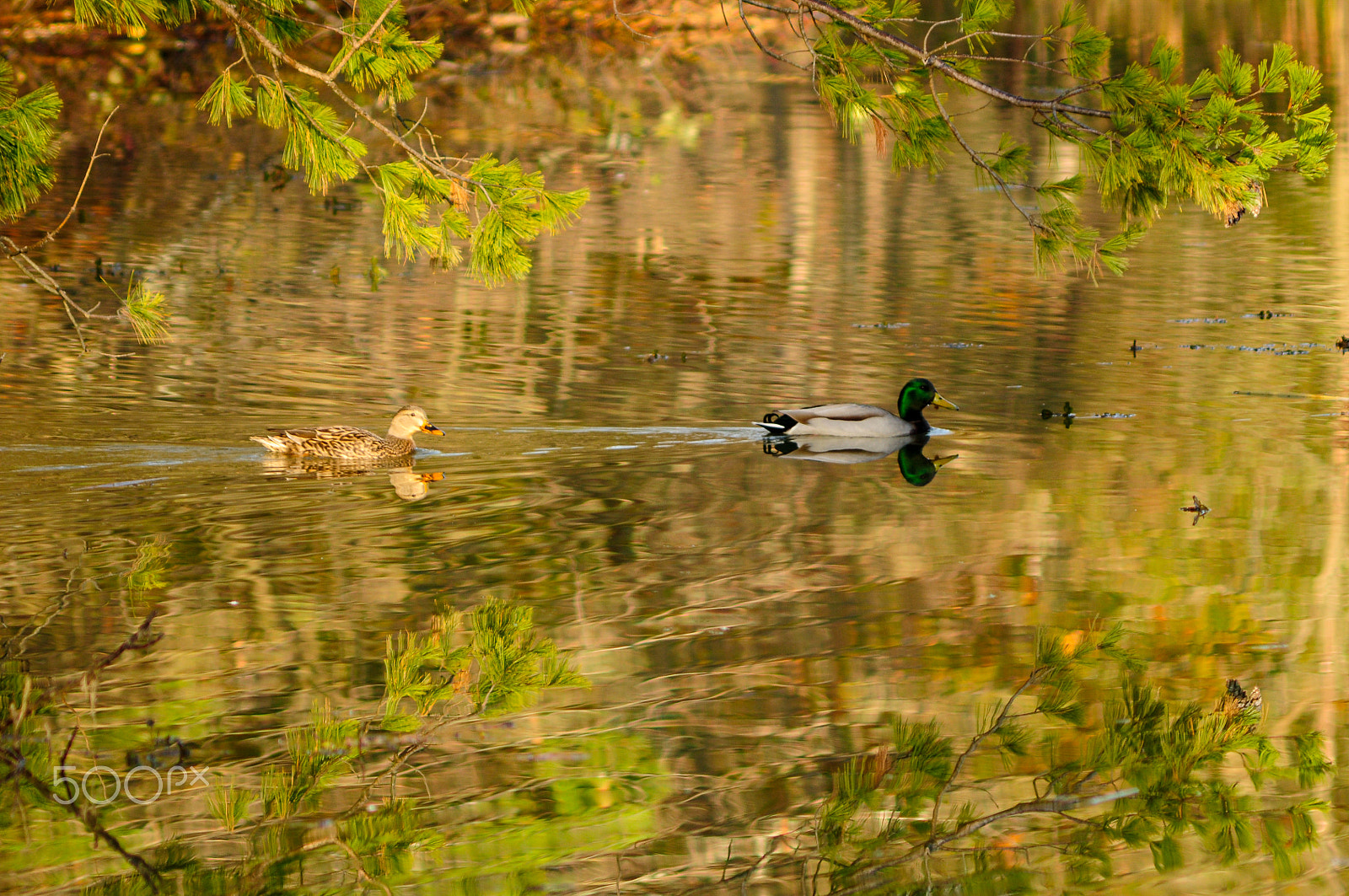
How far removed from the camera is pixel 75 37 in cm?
3662

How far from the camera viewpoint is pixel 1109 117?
8562mm

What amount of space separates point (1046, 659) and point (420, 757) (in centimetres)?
277

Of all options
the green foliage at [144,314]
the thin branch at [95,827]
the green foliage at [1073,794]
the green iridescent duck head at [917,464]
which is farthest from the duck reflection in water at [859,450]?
the thin branch at [95,827]

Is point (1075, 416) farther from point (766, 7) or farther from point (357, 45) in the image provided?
point (357, 45)

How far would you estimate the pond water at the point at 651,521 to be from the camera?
6.20m

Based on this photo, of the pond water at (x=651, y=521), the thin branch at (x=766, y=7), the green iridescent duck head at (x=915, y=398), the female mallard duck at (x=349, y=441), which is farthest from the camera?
the green iridescent duck head at (x=915, y=398)

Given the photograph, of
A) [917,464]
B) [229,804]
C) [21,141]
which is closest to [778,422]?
[917,464]

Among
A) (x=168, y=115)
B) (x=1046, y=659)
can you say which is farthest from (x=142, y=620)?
(x=168, y=115)

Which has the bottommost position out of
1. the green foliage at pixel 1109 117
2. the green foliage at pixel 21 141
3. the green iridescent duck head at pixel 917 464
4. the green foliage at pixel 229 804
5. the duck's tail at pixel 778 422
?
the green foliage at pixel 229 804

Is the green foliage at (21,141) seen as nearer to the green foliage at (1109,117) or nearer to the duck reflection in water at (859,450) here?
the green foliage at (1109,117)

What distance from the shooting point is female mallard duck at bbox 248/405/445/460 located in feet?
36.6

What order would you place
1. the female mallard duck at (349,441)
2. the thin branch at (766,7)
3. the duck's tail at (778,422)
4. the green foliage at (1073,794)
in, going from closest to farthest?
the green foliage at (1073,794) < the thin branch at (766,7) < the female mallard duck at (349,441) < the duck's tail at (778,422)

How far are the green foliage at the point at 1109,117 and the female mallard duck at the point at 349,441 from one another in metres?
3.79

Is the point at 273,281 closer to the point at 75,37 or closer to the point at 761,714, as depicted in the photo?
the point at 761,714
